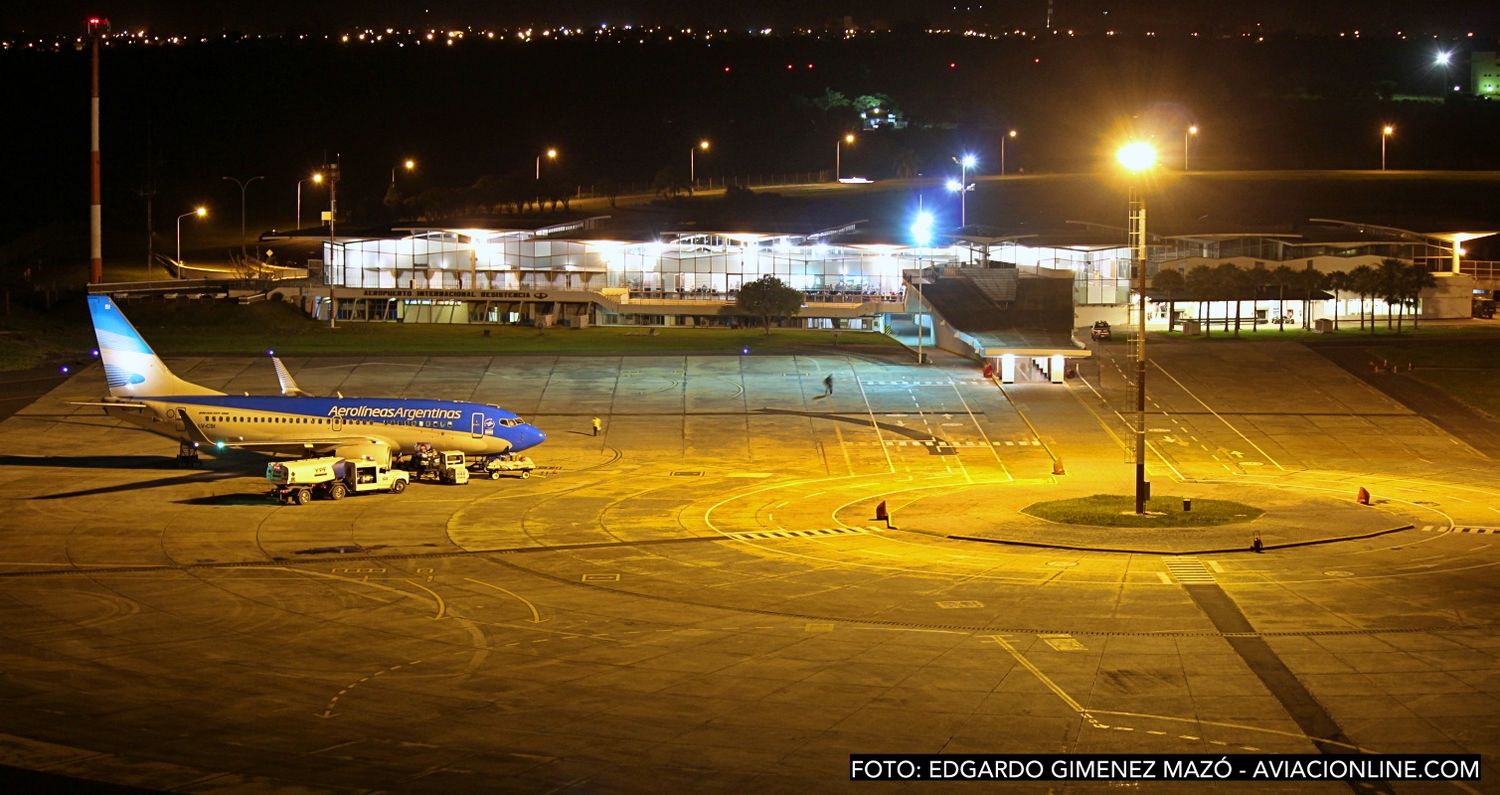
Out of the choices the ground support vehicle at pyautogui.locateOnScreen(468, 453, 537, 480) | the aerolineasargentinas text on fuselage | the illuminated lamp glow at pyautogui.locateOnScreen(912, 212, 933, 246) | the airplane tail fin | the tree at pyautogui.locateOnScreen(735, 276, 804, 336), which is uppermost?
the illuminated lamp glow at pyautogui.locateOnScreen(912, 212, 933, 246)

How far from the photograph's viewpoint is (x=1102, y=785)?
24203 mm

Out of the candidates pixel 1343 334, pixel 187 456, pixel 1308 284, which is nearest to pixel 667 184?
pixel 1308 284

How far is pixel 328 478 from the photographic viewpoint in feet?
195

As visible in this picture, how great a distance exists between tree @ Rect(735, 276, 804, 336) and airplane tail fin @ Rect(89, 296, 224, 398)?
63.9 meters

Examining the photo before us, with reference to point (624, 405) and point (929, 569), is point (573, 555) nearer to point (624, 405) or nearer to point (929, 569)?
point (929, 569)

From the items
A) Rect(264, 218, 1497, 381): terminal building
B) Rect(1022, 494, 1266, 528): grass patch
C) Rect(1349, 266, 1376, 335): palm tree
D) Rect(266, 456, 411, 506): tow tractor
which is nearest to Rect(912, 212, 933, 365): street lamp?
Rect(264, 218, 1497, 381): terminal building

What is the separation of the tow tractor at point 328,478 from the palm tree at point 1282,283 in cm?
8230

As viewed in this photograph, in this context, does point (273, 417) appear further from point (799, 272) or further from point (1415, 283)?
point (1415, 283)

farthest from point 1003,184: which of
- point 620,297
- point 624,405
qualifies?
point 624,405

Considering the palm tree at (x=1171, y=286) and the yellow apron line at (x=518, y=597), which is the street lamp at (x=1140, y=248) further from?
the palm tree at (x=1171, y=286)

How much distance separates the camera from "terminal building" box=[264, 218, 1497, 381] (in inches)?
4899

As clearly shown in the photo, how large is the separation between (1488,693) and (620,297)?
105480 millimetres

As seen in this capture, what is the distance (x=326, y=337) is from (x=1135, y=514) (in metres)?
76.8

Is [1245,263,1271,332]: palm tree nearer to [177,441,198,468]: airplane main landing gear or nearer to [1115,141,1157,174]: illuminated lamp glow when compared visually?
[1115,141,1157,174]: illuminated lamp glow
